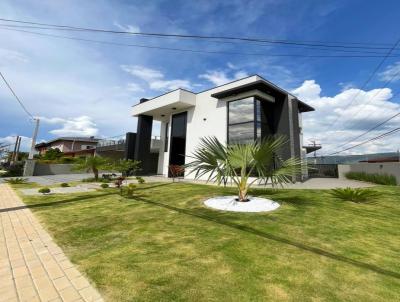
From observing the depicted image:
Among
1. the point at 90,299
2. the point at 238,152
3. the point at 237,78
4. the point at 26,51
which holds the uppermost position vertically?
the point at 237,78

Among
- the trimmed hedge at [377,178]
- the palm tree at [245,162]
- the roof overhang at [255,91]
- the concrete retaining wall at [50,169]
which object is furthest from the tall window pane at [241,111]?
the concrete retaining wall at [50,169]

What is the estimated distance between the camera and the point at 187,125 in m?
17.5

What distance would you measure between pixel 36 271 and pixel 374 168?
63.8 feet

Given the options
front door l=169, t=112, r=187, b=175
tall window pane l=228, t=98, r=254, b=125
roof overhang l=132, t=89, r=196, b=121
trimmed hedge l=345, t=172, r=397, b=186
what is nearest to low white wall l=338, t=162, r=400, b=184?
trimmed hedge l=345, t=172, r=397, b=186

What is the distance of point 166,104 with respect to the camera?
57.0 ft

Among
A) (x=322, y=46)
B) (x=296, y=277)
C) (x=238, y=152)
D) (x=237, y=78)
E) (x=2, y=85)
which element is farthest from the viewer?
(x=237, y=78)

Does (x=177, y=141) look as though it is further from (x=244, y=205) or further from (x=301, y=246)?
(x=301, y=246)

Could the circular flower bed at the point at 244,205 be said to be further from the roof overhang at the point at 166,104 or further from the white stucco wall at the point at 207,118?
the roof overhang at the point at 166,104

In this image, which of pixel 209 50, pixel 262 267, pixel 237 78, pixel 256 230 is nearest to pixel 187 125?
pixel 237 78

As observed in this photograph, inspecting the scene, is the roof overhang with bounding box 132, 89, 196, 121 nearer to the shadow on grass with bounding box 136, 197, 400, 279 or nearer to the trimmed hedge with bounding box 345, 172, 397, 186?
the shadow on grass with bounding box 136, 197, 400, 279

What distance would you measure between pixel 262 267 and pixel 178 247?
1349 millimetres

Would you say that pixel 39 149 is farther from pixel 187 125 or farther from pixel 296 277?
pixel 296 277

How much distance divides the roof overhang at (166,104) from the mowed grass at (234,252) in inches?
464

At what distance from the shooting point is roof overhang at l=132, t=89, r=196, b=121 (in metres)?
16.5
